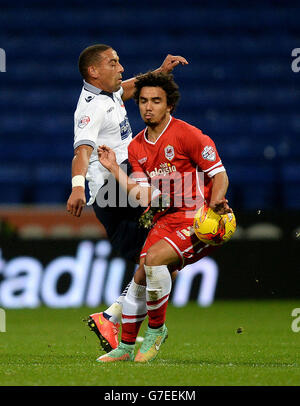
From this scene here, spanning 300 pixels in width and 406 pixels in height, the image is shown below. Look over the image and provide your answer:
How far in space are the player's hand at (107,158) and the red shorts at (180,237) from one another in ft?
1.52

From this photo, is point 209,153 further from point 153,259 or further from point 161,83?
point 153,259

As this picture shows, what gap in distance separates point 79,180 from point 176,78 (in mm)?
9614

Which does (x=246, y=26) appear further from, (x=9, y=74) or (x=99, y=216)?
(x=99, y=216)

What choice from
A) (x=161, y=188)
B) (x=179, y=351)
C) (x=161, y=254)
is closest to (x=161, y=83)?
(x=161, y=188)

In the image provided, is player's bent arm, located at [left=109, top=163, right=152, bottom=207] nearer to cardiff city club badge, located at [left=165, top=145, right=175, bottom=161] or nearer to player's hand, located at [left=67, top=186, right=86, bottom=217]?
cardiff city club badge, located at [left=165, top=145, right=175, bottom=161]

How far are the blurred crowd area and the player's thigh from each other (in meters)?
7.39

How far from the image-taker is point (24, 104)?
14.0 m

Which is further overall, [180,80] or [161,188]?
[180,80]

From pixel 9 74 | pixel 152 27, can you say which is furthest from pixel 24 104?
pixel 152 27

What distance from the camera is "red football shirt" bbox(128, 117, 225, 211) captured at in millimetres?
4793

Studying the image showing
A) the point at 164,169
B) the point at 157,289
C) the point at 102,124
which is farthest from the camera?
the point at 102,124

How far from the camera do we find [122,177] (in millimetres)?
4770

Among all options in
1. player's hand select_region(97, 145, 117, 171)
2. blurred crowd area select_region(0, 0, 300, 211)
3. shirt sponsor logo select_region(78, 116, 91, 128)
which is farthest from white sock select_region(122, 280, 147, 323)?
blurred crowd area select_region(0, 0, 300, 211)

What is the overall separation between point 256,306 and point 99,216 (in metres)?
4.22
